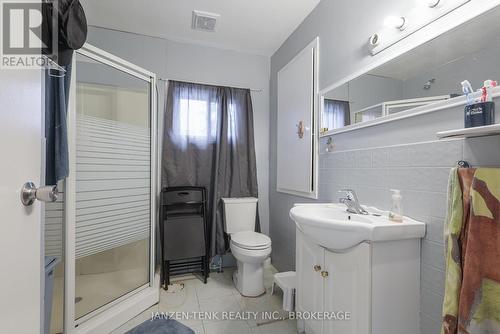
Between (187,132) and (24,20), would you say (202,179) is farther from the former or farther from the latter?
(24,20)

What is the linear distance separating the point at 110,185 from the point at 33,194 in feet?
3.88

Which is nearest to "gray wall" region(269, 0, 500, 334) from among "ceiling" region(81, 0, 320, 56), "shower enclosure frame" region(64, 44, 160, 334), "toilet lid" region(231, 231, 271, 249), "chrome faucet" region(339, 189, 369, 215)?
"chrome faucet" region(339, 189, 369, 215)

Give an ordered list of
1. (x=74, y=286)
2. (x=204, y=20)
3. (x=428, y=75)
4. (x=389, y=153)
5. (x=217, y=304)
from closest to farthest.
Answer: (x=428, y=75) < (x=389, y=153) < (x=74, y=286) < (x=217, y=304) < (x=204, y=20)

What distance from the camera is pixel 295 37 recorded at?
7.18ft

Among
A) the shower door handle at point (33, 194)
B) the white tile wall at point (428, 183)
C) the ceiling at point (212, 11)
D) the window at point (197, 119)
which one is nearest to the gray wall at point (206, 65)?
the ceiling at point (212, 11)

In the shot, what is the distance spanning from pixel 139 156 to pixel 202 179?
71cm

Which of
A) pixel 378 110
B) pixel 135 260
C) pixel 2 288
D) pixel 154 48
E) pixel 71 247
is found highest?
pixel 154 48

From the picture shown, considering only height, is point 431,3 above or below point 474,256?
above

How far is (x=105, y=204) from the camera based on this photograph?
5.33ft

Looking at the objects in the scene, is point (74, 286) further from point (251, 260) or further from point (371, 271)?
point (371, 271)

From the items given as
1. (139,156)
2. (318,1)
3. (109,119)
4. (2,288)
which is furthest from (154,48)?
(2,288)

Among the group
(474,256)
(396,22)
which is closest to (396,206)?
(474,256)

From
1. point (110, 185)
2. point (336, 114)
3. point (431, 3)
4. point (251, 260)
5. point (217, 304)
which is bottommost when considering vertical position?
point (217, 304)

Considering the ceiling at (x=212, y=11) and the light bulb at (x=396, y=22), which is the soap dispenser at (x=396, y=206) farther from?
the ceiling at (x=212, y=11)
